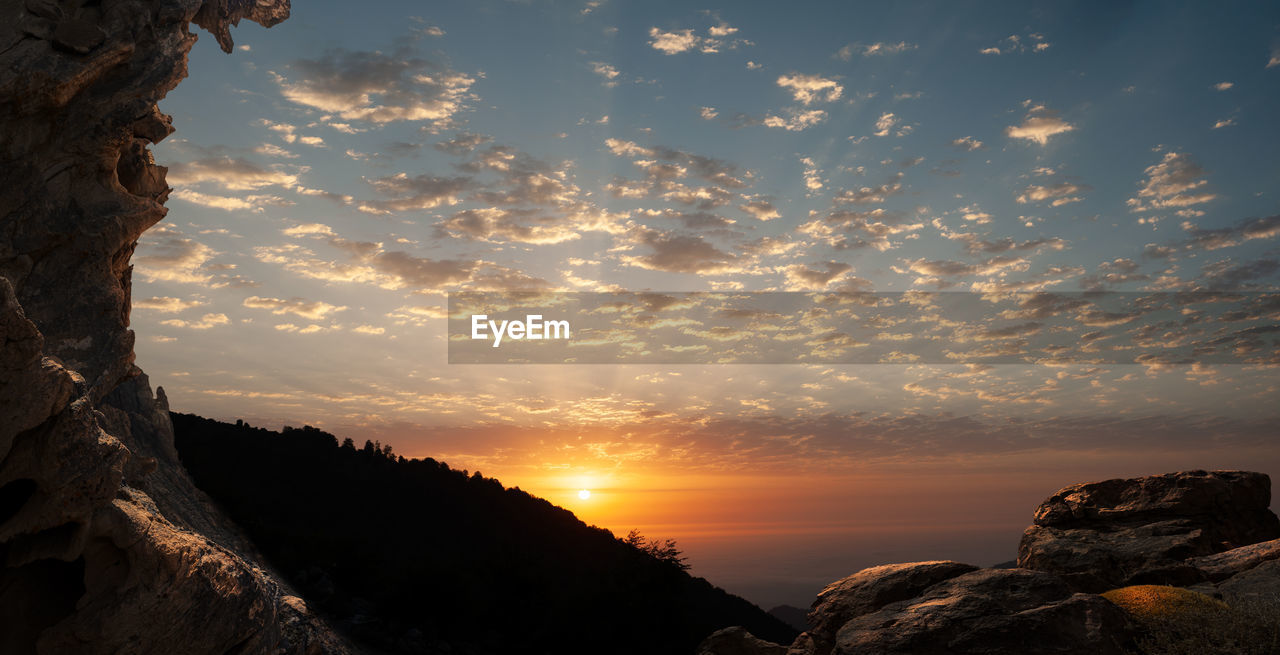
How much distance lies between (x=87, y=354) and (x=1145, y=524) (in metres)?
32.7

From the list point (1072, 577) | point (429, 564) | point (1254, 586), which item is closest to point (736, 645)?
point (1072, 577)

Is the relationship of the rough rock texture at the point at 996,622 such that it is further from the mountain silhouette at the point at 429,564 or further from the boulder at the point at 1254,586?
the mountain silhouette at the point at 429,564

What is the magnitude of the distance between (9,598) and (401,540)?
66.1 meters

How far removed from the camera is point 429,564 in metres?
58.2

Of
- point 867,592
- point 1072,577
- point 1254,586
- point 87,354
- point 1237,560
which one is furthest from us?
point 87,354

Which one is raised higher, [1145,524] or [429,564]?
[1145,524]

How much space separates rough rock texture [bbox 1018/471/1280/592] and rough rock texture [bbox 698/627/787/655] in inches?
375

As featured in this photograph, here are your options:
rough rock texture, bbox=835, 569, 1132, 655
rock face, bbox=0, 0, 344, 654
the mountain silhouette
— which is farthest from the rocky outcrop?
the mountain silhouette

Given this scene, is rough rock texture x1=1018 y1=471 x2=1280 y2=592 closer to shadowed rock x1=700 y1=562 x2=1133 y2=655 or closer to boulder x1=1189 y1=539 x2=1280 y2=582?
boulder x1=1189 y1=539 x2=1280 y2=582

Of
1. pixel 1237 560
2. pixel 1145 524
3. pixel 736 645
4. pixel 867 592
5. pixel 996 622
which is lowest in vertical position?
pixel 736 645

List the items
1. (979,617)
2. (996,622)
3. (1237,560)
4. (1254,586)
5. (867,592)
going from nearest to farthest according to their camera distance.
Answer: (996,622) → (979,617) → (1254,586) → (1237,560) → (867,592)

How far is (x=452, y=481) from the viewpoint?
100062 millimetres

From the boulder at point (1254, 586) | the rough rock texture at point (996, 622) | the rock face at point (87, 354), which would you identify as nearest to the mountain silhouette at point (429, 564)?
the rock face at point (87, 354)

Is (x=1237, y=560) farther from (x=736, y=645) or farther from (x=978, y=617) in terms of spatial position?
(x=736, y=645)
